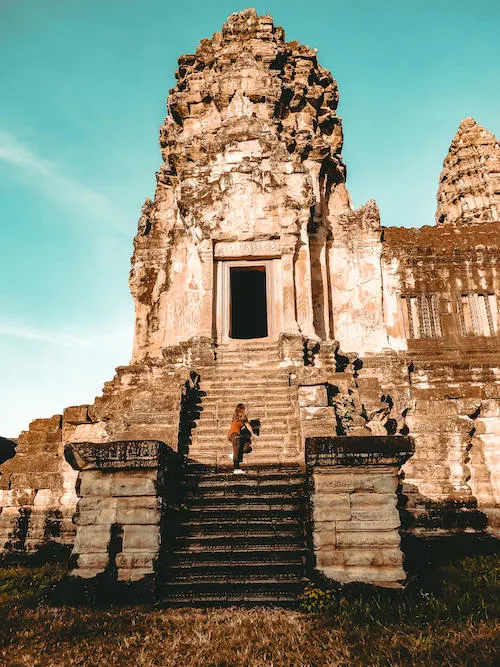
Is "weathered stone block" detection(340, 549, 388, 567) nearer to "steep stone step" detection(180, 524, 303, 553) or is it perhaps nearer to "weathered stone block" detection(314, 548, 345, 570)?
"weathered stone block" detection(314, 548, 345, 570)

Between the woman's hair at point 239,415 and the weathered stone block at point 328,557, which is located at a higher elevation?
the woman's hair at point 239,415

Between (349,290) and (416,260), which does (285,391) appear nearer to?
(349,290)

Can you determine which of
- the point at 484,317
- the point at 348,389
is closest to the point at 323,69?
the point at 484,317

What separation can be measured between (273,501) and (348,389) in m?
3.96

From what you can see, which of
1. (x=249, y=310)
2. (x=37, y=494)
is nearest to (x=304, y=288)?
(x=249, y=310)

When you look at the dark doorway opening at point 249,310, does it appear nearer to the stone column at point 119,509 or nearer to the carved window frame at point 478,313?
the carved window frame at point 478,313

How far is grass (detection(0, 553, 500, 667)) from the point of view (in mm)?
4242

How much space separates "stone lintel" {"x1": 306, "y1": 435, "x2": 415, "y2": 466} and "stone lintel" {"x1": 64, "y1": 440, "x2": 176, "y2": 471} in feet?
6.23

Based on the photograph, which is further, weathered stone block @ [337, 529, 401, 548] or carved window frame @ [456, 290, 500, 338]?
carved window frame @ [456, 290, 500, 338]

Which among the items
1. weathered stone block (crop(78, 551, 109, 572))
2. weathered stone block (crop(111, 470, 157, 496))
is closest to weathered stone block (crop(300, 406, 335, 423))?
weathered stone block (crop(111, 470, 157, 496))

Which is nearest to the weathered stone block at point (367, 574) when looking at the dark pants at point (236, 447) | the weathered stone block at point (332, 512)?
the weathered stone block at point (332, 512)

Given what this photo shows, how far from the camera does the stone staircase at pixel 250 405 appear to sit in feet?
29.6

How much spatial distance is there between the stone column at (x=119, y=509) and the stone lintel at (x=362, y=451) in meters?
1.91

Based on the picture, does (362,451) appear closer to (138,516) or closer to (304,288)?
(138,516)
